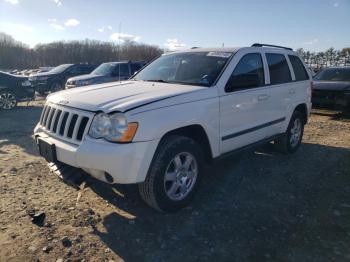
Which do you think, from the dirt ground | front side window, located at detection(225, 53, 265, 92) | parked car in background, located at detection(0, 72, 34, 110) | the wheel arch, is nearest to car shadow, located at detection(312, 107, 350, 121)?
the dirt ground

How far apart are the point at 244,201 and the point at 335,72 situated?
8.69 metres

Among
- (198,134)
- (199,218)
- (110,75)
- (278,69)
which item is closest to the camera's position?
(199,218)

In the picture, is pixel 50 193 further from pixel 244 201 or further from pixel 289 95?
pixel 289 95

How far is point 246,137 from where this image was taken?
4566 millimetres

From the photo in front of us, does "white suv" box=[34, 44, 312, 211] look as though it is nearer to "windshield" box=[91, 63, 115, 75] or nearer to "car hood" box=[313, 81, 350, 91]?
"car hood" box=[313, 81, 350, 91]

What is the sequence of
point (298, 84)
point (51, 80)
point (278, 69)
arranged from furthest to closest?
point (51, 80) → point (298, 84) → point (278, 69)

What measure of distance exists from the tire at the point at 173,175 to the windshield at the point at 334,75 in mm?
8608

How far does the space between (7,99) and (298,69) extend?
1035cm

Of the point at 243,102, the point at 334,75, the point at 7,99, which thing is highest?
the point at 334,75

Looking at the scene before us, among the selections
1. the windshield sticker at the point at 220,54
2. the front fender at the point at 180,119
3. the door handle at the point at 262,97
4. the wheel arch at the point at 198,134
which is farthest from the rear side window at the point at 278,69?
the wheel arch at the point at 198,134

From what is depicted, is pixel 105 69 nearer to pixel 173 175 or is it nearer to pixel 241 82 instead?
pixel 241 82

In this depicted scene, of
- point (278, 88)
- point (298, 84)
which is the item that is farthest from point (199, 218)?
point (298, 84)

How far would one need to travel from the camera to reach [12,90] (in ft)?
40.2

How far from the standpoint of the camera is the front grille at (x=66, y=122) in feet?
10.9
